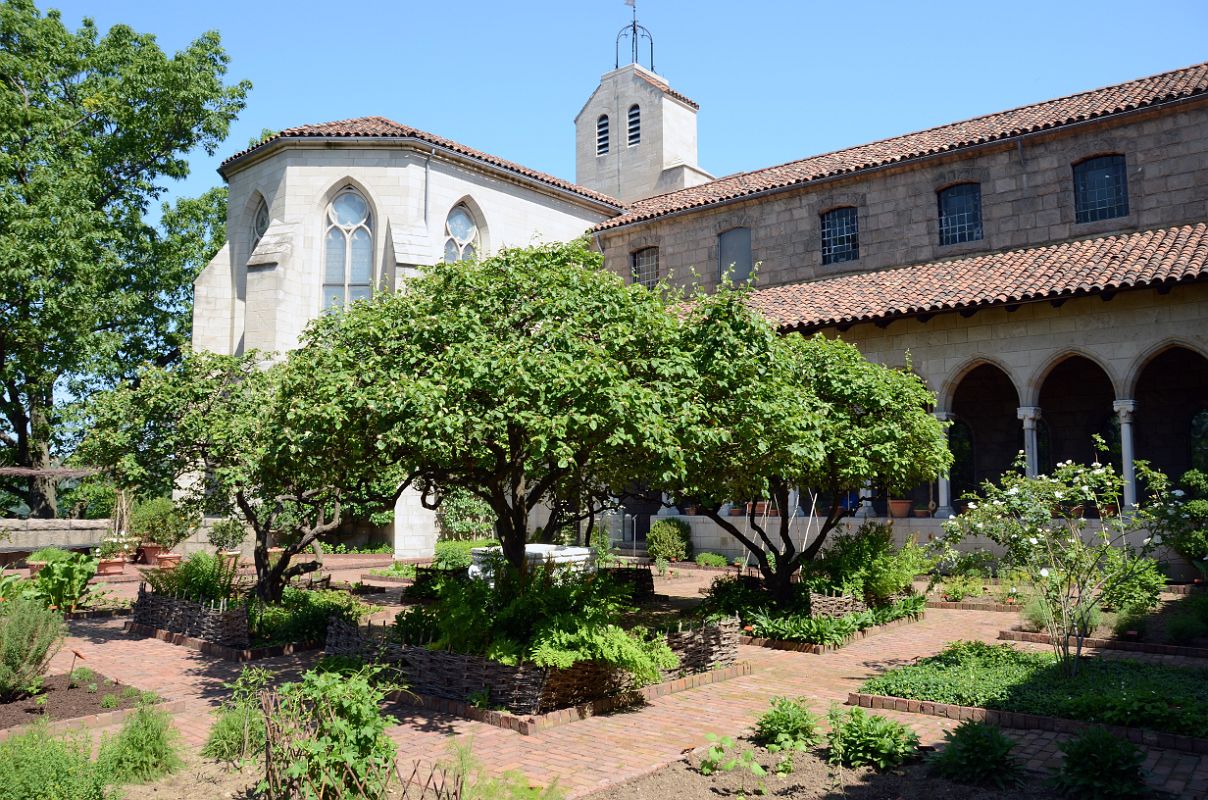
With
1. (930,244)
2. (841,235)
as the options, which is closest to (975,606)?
(930,244)

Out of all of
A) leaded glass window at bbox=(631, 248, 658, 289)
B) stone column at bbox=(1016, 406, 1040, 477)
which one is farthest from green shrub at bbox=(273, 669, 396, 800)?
leaded glass window at bbox=(631, 248, 658, 289)

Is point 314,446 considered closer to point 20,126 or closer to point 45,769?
point 45,769

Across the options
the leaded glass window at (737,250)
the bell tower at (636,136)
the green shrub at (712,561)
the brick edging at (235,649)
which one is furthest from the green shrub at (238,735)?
the bell tower at (636,136)

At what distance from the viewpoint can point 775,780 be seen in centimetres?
689

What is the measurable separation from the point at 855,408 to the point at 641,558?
12.6 metres

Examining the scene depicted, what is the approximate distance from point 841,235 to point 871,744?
21.2 m

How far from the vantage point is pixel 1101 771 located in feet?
21.1

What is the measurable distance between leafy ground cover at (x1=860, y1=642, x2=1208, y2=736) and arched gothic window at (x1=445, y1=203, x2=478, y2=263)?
22.0 meters

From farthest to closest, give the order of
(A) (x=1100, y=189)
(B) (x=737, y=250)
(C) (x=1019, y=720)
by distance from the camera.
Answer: (B) (x=737, y=250) < (A) (x=1100, y=189) < (C) (x=1019, y=720)

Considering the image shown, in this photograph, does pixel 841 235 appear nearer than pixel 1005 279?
No

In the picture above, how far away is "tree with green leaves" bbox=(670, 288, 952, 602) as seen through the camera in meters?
9.83

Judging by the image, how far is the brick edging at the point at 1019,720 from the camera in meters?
7.56

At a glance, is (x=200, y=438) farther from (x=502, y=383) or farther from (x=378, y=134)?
(x=378, y=134)

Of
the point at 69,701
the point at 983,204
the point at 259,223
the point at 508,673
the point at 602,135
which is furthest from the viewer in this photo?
the point at 602,135
